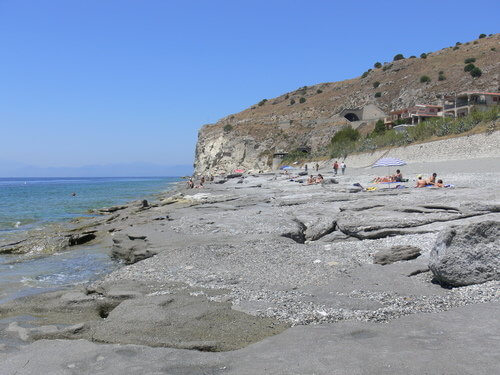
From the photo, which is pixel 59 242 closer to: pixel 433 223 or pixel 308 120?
pixel 433 223

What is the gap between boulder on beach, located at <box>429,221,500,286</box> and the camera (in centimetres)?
684

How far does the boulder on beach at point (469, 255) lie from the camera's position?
6.84 meters

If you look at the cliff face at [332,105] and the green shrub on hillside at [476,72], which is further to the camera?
the cliff face at [332,105]

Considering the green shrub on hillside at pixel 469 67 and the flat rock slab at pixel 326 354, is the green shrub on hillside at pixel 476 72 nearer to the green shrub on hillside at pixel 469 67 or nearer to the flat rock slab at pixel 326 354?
the green shrub on hillside at pixel 469 67

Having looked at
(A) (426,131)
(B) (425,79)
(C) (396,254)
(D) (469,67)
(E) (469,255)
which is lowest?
(C) (396,254)

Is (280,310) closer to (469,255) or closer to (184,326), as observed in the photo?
(184,326)

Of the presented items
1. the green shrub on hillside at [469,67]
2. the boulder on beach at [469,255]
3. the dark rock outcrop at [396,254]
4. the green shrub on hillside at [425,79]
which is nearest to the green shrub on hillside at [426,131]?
the dark rock outcrop at [396,254]

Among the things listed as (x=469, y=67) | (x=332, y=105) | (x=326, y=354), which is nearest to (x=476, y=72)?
(x=469, y=67)

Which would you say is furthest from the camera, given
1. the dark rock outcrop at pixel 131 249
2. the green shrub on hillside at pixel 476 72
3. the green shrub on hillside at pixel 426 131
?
the green shrub on hillside at pixel 476 72

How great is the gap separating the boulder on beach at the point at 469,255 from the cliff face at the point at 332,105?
7824 cm

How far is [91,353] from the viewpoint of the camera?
5.09 metres

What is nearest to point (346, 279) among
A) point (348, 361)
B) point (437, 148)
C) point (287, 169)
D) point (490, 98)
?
point (348, 361)

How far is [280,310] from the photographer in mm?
6312

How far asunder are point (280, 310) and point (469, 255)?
119 inches
